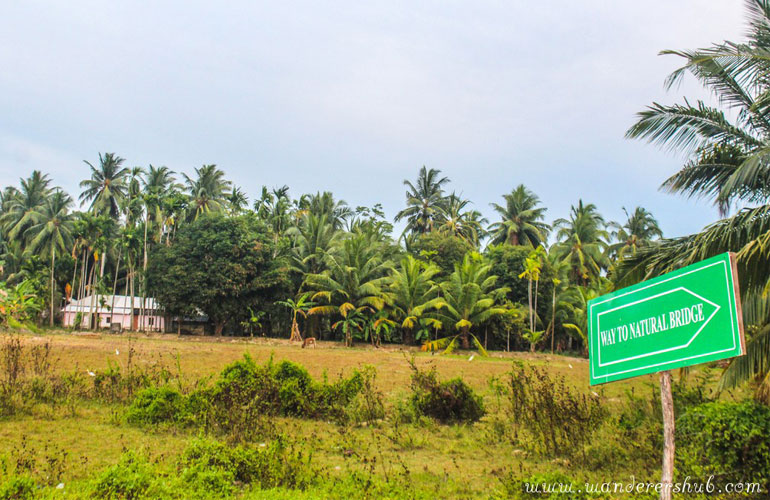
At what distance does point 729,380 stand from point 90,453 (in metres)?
7.79

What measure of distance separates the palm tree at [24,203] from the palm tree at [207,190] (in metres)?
12.3

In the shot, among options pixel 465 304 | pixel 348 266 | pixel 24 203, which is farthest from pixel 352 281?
pixel 24 203

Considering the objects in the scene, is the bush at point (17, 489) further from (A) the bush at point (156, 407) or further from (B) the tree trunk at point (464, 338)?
(B) the tree trunk at point (464, 338)

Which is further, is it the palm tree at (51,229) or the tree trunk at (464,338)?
the palm tree at (51,229)

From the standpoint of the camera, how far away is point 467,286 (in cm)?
2505

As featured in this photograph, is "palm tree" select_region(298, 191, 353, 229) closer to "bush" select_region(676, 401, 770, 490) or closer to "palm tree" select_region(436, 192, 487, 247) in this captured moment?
"palm tree" select_region(436, 192, 487, 247)

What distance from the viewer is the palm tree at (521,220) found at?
38062mm

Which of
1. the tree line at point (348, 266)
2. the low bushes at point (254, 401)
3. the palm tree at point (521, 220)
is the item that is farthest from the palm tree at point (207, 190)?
the low bushes at point (254, 401)

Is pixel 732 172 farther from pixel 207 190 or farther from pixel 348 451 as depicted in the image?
pixel 207 190

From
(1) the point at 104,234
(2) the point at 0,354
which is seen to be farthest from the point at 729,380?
(1) the point at 104,234

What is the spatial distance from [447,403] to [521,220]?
105 feet

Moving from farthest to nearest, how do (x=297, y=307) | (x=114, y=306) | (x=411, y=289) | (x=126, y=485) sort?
(x=114, y=306), (x=297, y=307), (x=411, y=289), (x=126, y=485)

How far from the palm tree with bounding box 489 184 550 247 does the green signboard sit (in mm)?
35662

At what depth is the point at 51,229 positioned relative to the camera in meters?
39.0
